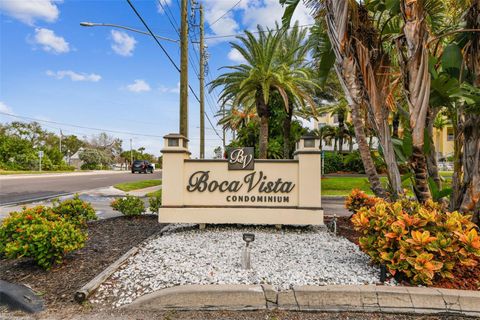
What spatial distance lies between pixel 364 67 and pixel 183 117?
6258 mm

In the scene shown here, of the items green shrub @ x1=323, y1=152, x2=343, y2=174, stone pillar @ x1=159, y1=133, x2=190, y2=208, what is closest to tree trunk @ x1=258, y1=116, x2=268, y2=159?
stone pillar @ x1=159, y1=133, x2=190, y2=208

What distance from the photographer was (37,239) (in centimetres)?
413

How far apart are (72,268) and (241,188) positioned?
11.8ft

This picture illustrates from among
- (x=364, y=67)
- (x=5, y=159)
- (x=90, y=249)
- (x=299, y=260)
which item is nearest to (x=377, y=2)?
(x=364, y=67)

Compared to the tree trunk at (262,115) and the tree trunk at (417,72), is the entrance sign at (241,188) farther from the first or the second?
the tree trunk at (262,115)

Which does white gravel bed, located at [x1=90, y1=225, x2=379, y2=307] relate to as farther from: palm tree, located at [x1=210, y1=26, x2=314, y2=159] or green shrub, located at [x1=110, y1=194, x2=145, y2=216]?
palm tree, located at [x1=210, y1=26, x2=314, y2=159]

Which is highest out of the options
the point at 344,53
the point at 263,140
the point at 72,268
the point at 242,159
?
the point at 344,53

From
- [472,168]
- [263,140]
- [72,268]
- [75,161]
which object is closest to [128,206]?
[72,268]

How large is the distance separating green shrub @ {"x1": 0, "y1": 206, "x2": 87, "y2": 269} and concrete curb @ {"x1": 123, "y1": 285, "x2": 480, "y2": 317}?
5.37 ft

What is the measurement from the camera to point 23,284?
3961 mm

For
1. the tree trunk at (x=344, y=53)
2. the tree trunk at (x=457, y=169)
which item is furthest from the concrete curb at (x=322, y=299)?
the tree trunk at (x=344, y=53)

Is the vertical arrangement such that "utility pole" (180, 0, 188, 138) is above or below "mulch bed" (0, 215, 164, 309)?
above

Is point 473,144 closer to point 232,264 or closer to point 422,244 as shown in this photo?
point 422,244

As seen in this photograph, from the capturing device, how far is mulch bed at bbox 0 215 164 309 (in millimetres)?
3787
